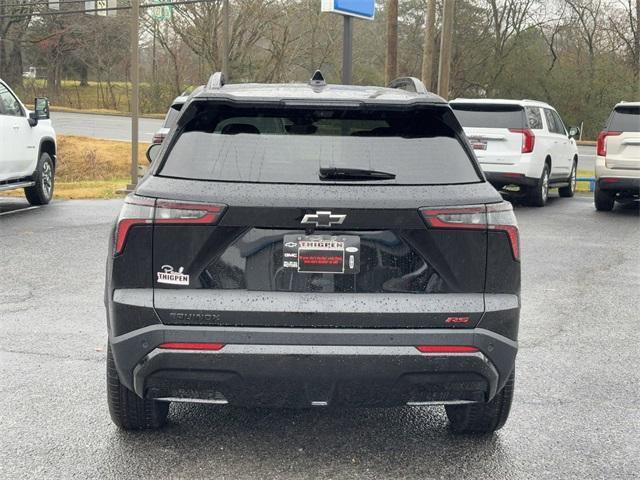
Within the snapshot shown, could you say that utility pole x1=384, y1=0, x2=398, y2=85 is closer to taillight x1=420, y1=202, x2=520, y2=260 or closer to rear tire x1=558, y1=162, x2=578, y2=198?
rear tire x1=558, y1=162, x2=578, y2=198

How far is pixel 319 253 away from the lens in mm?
3592

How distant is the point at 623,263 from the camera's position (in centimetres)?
1027

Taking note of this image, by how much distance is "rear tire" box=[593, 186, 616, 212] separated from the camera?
49.9 feet

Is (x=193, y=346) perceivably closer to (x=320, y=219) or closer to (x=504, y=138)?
(x=320, y=219)

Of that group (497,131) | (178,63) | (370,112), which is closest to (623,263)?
(497,131)

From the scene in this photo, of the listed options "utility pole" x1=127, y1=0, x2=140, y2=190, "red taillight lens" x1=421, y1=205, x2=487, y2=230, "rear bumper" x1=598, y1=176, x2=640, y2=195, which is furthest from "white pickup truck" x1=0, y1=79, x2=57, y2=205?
"red taillight lens" x1=421, y1=205, x2=487, y2=230

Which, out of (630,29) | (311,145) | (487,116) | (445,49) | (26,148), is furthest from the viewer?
(630,29)

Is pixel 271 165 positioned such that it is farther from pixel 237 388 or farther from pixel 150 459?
pixel 150 459

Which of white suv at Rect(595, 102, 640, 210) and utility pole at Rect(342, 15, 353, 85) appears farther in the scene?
utility pole at Rect(342, 15, 353, 85)

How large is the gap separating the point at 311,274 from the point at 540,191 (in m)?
12.8

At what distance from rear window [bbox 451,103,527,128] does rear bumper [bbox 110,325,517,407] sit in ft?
38.1

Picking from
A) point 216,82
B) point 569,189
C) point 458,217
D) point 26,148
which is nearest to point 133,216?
point 216,82

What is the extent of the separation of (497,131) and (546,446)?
11097mm

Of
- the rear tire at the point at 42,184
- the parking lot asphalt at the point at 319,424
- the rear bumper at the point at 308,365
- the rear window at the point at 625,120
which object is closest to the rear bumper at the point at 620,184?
the rear window at the point at 625,120
